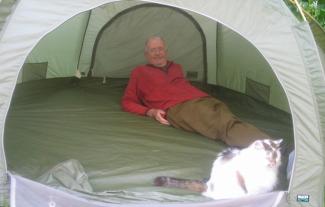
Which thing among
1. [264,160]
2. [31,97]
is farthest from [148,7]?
[264,160]

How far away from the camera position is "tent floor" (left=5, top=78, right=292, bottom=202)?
239cm

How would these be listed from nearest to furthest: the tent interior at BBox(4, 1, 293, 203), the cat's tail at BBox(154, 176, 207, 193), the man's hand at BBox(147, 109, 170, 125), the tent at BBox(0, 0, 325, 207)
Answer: the tent at BBox(0, 0, 325, 207), the cat's tail at BBox(154, 176, 207, 193), the tent interior at BBox(4, 1, 293, 203), the man's hand at BBox(147, 109, 170, 125)

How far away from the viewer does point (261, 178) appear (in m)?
2.26

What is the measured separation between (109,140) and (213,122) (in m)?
0.61

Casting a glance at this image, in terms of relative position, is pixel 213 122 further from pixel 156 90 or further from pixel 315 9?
pixel 315 9

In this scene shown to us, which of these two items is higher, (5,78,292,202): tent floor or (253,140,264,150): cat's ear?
(253,140,264,150): cat's ear

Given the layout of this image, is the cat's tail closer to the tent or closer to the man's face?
the tent

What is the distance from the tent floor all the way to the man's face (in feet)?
1.30

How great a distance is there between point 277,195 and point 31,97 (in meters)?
2.17

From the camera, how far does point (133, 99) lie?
11.3 ft

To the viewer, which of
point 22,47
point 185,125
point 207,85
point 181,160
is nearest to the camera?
point 22,47

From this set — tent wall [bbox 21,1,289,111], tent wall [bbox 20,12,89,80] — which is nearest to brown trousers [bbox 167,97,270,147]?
tent wall [bbox 21,1,289,111]

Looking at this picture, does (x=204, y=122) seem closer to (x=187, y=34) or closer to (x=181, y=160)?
(x=181, y=160)

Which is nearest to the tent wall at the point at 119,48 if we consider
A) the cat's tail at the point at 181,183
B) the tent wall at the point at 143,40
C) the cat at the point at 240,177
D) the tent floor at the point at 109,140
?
the tent wall at the point at 143,40
